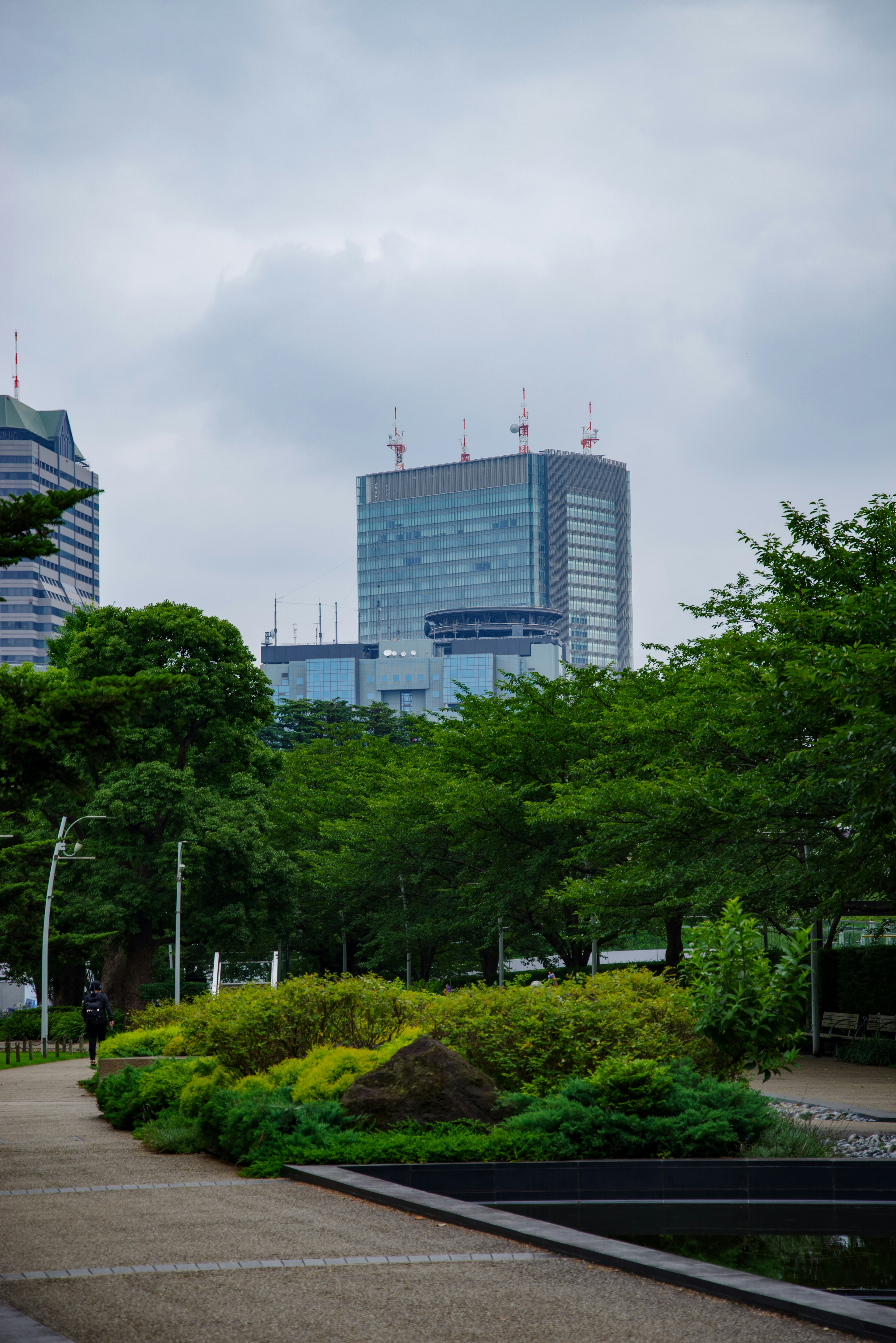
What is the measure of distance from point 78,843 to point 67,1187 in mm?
34878

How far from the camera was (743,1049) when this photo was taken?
1277 cm

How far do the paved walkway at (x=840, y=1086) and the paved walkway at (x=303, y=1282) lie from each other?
26.7ft

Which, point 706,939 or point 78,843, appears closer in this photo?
point 706,939

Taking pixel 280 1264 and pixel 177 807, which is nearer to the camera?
pixel 280 1264

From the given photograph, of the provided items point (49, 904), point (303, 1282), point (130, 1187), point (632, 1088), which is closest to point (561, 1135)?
point (632, 1088)

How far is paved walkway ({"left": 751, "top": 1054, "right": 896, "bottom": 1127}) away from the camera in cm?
1756

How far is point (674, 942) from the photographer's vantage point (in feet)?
114

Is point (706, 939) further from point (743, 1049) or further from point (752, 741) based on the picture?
point (752, 741)

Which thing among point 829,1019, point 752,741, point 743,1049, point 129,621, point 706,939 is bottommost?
point 829,1019

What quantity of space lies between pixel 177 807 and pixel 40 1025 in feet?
26.6

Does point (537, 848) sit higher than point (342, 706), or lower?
lower

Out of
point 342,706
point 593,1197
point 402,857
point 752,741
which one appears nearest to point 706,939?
point 593,1197

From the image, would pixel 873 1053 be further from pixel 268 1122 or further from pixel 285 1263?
pixel 285 1263

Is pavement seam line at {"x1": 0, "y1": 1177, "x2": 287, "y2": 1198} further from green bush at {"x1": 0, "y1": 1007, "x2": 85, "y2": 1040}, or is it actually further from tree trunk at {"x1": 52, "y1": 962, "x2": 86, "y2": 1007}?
tree trunk at {"x1": 52, "y1": 962, "x2": 86, "y2": 1007}
